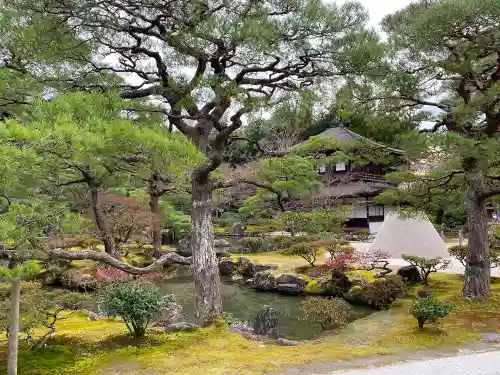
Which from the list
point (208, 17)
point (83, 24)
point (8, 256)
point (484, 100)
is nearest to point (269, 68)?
point (208, 17)

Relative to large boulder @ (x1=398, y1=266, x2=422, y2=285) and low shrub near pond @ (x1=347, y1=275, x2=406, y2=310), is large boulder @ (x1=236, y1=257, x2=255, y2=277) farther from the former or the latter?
low shrub near pond @ (x1=347, y1=275, x2=406, y2=310)

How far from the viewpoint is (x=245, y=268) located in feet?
50.8

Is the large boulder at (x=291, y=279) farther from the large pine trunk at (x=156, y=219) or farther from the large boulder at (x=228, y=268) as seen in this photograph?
the large pine trunk at (x=156, y=219)

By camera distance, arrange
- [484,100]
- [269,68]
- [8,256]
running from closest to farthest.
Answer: [8,256], [269,68], [484,100]

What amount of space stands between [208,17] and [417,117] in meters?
5.86

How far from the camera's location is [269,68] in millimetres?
6566

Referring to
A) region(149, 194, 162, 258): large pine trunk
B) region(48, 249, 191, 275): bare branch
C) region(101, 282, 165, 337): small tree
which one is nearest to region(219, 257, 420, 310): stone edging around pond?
region(149, 194, 162, 258): large pine trunk

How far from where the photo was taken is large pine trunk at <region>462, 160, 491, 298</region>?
8.82 metres

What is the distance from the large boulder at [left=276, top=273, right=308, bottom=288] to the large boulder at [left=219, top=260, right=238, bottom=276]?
9.67 feet

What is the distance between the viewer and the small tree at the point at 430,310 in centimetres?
676

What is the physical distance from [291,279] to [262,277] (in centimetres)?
114

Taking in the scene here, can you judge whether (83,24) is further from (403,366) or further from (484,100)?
(484,100)

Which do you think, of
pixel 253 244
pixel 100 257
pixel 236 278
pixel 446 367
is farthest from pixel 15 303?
pixel 253 244

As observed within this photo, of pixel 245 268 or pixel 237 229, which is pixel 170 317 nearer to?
pixel 245 268
